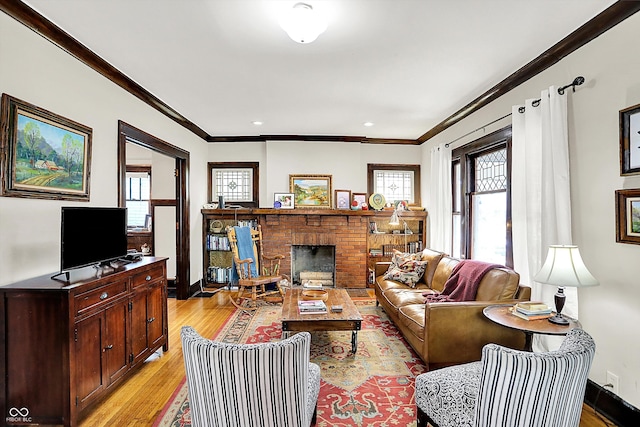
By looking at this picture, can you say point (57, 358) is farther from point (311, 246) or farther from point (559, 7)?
point (311, 246)

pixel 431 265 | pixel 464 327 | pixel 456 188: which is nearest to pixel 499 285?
pixel 464 327

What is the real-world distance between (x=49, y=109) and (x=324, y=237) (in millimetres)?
4068

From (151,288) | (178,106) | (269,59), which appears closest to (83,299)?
(151,288)

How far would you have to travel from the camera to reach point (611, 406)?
2.24 meters

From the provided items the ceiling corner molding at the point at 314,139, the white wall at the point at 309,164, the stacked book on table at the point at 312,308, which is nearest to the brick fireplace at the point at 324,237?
the white wall at the point at 309,164

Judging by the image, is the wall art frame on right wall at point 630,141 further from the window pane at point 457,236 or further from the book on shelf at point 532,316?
the window pane at point 457,236

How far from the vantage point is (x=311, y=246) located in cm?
600

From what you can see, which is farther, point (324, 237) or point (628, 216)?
point (324, 237)

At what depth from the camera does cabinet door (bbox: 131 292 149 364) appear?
9.03ft

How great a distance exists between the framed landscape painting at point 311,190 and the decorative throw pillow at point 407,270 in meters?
1.76

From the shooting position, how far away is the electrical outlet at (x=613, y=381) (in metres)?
2.22

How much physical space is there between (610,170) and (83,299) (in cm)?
358
